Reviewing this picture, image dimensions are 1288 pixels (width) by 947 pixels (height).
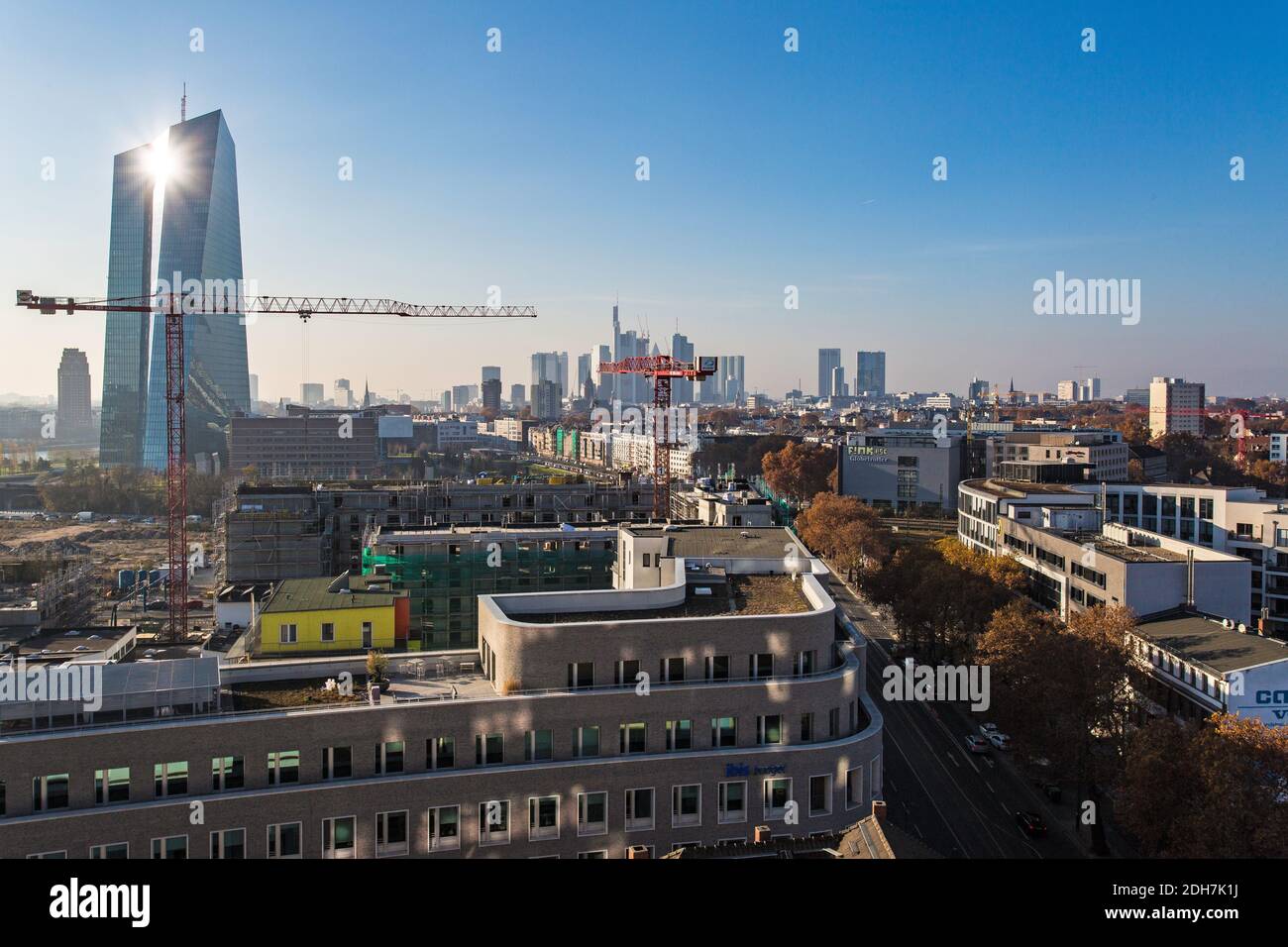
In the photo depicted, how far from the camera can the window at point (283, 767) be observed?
1249 centimetres

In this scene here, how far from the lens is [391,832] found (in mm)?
12766

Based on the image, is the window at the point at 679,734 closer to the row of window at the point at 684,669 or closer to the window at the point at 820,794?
the row of window at the point at 684,669

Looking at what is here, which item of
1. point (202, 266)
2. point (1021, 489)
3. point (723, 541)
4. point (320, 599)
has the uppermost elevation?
point (202, 266)

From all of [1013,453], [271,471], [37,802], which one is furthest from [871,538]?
[271,471]

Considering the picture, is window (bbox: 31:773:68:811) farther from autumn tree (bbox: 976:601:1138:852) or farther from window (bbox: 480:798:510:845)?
autumn tree (bbox: 976:601:1138:852)

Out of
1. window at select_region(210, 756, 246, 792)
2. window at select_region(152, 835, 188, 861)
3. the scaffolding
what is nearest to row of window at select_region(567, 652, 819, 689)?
window at select_region(210, 756, 246, 792)

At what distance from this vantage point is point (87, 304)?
4134 centimetres

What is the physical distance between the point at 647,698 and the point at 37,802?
8157mm

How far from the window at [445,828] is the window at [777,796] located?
4.67 meters

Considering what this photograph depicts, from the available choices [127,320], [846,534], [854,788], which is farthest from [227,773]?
[127,320]

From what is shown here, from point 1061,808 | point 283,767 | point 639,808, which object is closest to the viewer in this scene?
point 283,767

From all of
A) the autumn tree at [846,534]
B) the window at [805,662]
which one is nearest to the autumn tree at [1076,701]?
the window at [805,662]

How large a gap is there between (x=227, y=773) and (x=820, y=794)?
342 inches

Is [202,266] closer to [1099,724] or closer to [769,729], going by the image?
[769,729]
